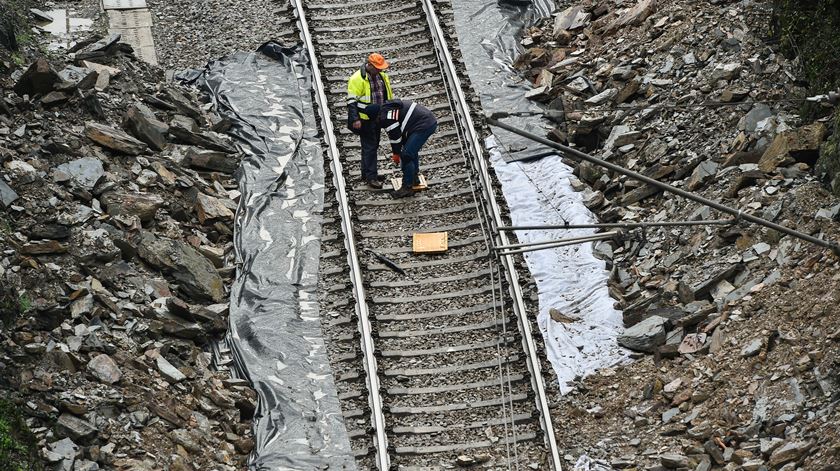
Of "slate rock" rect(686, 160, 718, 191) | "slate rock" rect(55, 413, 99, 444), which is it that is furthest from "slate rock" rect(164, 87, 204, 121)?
"slate rock" rect(686, 160, 718, 191)

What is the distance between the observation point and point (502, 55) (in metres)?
18.0

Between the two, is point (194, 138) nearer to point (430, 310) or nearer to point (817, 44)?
point (430, 310)

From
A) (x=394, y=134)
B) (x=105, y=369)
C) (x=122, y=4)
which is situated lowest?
(x=105, y=369)

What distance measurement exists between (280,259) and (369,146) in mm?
1983

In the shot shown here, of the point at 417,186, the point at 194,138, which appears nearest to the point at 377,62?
the point at 417,186

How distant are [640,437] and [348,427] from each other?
9.93ft

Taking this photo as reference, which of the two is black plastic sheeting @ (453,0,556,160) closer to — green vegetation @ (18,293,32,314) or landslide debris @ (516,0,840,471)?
landslide debris @ (516,0,840,471)

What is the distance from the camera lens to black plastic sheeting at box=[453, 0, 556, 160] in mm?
16422

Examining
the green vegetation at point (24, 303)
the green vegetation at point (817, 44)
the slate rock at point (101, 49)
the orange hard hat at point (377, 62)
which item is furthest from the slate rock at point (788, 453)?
the slate rock at point (101, 49)

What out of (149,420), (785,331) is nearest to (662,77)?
(785,331)

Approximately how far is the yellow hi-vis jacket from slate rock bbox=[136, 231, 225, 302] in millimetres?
2780

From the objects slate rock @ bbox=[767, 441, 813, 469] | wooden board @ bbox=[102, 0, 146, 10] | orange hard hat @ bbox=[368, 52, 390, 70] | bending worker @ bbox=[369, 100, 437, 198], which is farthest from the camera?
wooden board @ bbox=[102, 0, 146, 10]

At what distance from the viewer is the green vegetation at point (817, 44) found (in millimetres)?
13180

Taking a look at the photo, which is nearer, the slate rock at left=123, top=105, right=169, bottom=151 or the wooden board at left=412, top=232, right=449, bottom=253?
the wooden board at left=412, top=232, right=449, bottom=253
